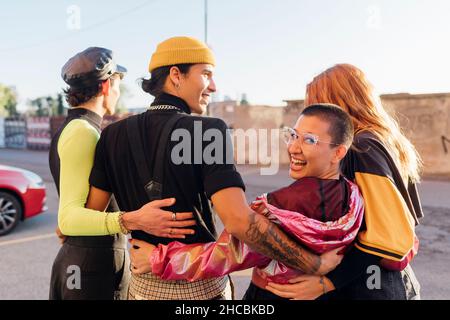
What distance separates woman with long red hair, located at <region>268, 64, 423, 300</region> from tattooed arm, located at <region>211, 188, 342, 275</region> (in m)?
0.13

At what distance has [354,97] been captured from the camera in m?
1.77

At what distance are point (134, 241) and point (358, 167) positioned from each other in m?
1.00

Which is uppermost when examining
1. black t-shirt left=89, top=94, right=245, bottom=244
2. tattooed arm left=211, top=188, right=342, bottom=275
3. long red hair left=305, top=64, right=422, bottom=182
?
long red hair left=305, top=64, right=422, bottom=182

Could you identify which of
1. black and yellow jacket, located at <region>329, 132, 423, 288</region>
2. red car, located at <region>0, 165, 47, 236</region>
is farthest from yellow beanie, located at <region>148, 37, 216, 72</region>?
red car, located at <region>0, 165, 47, 236</region>

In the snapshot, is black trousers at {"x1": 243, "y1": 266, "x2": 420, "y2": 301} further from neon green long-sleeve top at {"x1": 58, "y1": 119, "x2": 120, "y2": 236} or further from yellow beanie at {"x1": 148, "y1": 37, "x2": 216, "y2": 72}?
yellow beanie at {"x1": 148, "y1": 37, "x2": 216, "y2": 72}

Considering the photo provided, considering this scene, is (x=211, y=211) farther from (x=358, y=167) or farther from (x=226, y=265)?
(x=358, y=167)

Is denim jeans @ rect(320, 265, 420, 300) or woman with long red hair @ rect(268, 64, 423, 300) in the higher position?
woman with long red hair @ rect(268, 64, 423, 300)

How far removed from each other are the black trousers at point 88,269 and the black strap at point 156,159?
0.54 meters

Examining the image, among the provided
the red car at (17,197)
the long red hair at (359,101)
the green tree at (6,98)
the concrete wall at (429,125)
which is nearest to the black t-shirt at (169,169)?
the long red hair at (359,101)

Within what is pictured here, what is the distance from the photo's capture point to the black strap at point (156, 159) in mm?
1539

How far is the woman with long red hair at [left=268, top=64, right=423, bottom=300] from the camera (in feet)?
4.82

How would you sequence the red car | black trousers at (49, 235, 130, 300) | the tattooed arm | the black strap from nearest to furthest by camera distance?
the tattooed arm < the black strap < black trousers at (49, 235, 130, 300) < the red car

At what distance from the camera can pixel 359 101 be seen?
5.81 feet

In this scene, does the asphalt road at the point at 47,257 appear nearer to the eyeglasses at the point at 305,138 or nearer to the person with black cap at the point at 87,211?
the person with black cap at the point at 87,211
